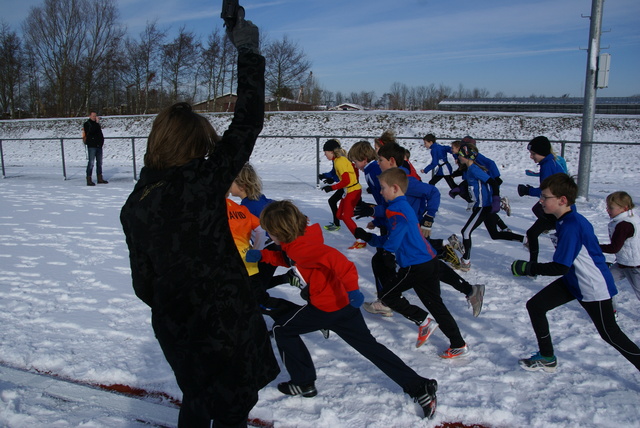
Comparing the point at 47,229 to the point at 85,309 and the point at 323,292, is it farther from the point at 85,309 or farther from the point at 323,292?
the point at 323,292

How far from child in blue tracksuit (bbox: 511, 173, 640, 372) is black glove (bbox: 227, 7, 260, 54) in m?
2.21

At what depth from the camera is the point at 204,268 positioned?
5.73ft

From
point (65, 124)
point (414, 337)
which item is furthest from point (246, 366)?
point (65, 124)

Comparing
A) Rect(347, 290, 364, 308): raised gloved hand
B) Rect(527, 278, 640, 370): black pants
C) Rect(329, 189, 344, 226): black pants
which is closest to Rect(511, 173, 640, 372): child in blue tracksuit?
Rect(527, 278, 640, 370): black pants

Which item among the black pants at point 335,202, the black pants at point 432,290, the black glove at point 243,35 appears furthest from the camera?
the black pants at point 335,202

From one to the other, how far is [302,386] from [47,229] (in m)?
6.61

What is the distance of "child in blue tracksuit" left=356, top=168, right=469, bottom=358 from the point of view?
3490mm

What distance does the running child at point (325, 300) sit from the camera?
2.84 meters

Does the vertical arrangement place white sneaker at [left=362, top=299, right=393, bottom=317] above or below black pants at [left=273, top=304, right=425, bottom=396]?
below

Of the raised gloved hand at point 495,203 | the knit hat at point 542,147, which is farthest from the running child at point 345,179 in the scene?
the knit hat at point 542,147

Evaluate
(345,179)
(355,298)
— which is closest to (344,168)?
(345,179)

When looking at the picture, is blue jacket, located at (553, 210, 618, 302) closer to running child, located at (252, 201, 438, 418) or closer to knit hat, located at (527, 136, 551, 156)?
running child, located at (252, 201, 438, 418)

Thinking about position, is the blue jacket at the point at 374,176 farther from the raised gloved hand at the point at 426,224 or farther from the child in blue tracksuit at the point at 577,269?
the child in blue tracksuit at the point at 577,269

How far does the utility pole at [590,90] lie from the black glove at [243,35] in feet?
32.4
